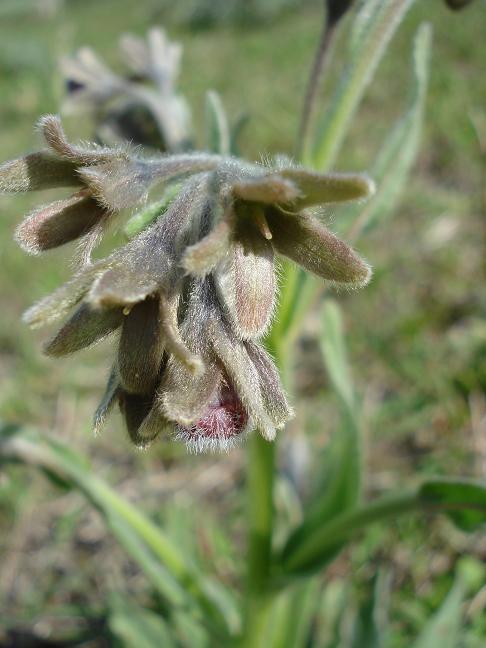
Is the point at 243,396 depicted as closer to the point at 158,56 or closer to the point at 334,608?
the point at 334,608

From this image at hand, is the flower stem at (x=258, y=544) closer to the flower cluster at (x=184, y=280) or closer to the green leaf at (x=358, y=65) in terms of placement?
the flower cluster at (x=184, y=280)

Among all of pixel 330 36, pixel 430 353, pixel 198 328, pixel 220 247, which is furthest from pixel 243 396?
pixel 430 353

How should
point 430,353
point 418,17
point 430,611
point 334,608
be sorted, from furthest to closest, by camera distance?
point 418,17 < point 430,353 < point 334,608 < point 430,611

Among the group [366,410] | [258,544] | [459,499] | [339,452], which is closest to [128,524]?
[258,544]

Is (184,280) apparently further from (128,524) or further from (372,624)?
(372,624)

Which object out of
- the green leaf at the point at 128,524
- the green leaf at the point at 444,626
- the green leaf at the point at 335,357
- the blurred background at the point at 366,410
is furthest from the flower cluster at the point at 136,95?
the green leaf at the point at 444,626

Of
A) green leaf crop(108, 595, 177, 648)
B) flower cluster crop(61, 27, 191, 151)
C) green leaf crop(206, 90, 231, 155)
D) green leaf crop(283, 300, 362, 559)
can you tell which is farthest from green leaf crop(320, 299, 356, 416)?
green leaf crop(108, 595, 177, 648)
